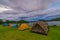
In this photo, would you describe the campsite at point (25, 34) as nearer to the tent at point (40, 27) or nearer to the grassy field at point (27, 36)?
the grassy field at point (27, 36)

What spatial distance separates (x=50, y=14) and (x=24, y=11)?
49.2 inches

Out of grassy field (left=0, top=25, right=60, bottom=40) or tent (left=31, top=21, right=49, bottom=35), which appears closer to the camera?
grassy field (left=0, top=25, right=60, bottom=40)

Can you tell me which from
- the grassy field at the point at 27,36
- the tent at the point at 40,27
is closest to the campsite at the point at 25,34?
the grassy field at the point at 27,36

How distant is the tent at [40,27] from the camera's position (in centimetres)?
531

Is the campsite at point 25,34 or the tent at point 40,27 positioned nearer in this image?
the campsite at point 25,34

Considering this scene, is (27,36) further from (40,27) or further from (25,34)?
(40,27)

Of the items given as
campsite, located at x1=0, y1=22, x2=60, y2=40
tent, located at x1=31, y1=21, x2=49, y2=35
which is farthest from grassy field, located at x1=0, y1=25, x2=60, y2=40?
tent, located at x1=31, y1=21, x2=49, y2=35

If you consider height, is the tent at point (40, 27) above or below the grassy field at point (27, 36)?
above

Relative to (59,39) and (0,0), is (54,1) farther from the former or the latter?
(0,0)

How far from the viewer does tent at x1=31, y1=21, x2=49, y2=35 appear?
5309 mm

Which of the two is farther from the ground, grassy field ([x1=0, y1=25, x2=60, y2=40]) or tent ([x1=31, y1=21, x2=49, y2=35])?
tent ([x1=31, y1=21, x2=49, y2=35])

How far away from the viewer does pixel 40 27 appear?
5418 millimetres

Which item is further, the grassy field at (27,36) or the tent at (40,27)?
the tent at (40,27)

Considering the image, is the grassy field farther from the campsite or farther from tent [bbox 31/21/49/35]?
tent [bbox 31/21/49/35]
